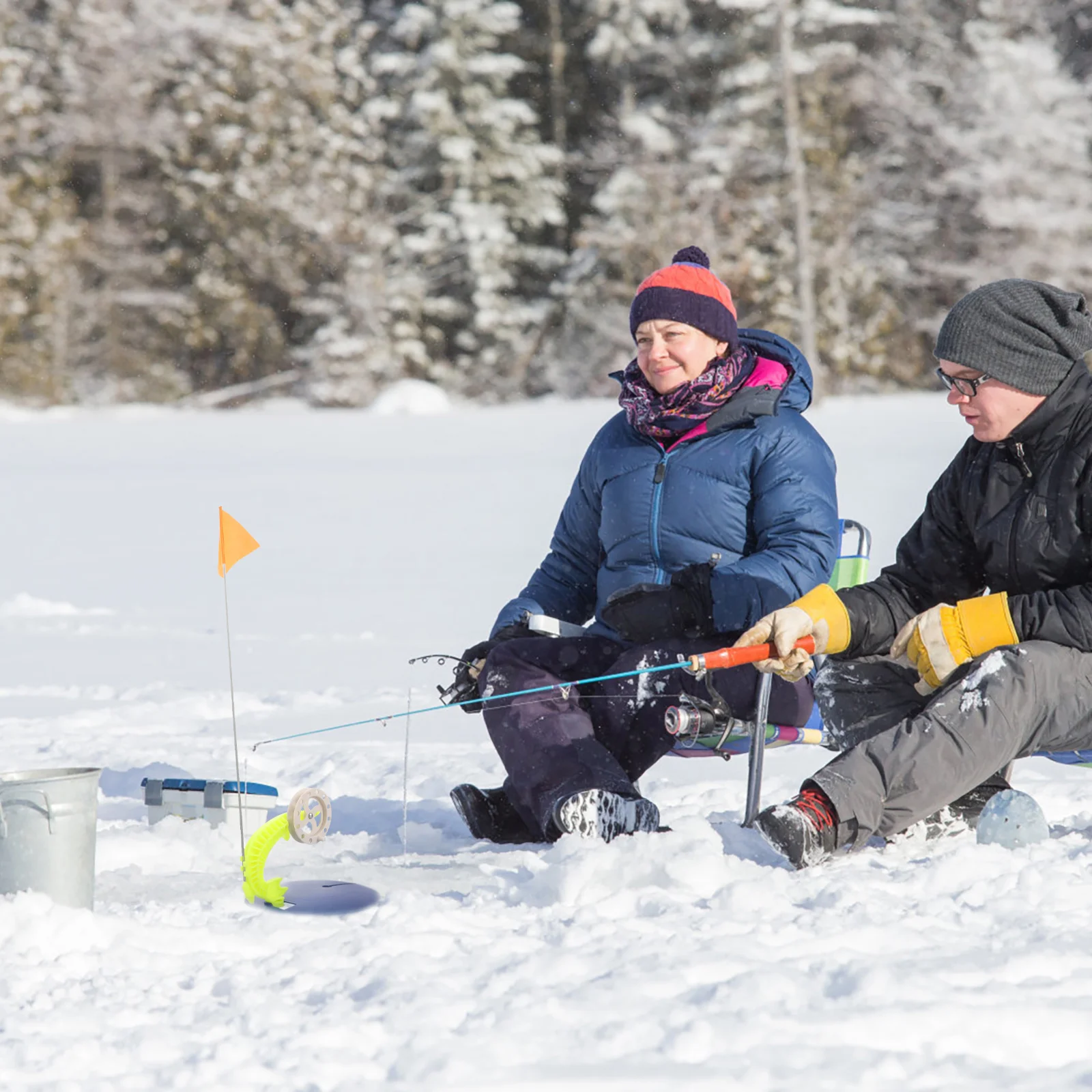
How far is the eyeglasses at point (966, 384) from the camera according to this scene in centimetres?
309

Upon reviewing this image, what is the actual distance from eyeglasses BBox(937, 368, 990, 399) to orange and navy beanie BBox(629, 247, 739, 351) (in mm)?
675

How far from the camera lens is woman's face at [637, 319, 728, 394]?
3629 millimetres

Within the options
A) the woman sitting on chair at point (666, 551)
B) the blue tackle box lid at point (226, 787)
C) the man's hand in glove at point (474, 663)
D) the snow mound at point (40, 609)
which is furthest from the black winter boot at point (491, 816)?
the snow mound at point (40, 609)

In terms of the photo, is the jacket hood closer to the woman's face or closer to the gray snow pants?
the woman's face

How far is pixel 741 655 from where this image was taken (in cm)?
306

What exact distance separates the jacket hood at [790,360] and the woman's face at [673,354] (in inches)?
6.5

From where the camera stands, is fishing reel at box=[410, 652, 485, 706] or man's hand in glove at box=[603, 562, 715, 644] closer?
man's hand in glove at box=[603, 562, 715, 644]

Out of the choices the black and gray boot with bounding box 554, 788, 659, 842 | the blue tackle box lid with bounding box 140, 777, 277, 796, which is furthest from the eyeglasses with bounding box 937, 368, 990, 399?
the blue tackle box lid with bounding box 140, 777, 277, 796

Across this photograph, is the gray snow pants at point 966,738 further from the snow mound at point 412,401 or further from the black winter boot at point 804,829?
the snow mound at point 412,401

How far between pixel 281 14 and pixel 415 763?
2704cm

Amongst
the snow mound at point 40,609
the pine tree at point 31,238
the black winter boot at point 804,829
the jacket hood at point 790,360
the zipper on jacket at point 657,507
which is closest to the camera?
the black winter boot at point 804,829

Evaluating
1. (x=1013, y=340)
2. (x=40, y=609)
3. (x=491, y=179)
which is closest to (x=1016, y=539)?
(x=1013, y=340)

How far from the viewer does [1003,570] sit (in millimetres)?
3199

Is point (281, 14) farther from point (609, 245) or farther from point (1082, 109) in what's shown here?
point (1082, 109)
